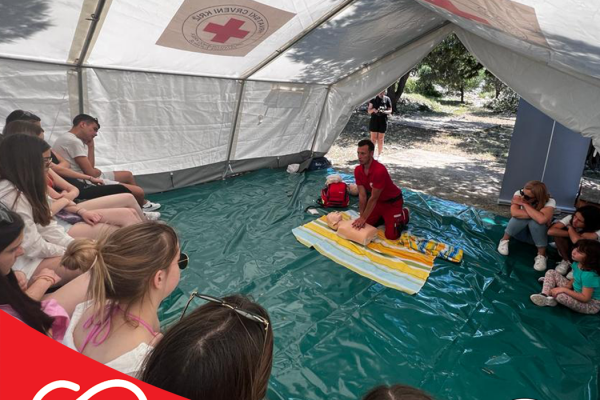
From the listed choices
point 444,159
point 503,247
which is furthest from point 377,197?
point 444,159

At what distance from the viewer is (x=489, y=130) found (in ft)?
45.6

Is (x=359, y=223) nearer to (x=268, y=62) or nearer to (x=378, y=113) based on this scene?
(x=268, y=62)

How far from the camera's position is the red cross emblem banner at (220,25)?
10.1 ft

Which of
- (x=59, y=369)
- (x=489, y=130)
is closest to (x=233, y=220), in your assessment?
(x=59, y=369)

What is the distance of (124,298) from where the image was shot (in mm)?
1290

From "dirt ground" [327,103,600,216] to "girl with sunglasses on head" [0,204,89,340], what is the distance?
5016mm

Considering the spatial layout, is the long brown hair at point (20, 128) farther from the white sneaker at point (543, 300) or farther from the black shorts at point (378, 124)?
the black shorts at point (378, 124)

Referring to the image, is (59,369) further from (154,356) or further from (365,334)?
(365,334)

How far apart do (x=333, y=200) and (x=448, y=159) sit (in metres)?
5.00

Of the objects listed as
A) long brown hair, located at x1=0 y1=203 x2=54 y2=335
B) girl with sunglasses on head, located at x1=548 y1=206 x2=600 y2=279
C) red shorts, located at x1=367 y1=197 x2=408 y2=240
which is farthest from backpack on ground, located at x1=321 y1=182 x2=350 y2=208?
long brown hair, located at x1=0 y1=203 x2=54 y2=335

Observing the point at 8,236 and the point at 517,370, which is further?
the point at 517,370

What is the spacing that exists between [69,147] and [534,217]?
4.70 metres

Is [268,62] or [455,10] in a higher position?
[455,10]

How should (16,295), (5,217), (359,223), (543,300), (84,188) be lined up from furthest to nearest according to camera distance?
(359,223), (84,188), (543,300), (5,217), (16,295)
